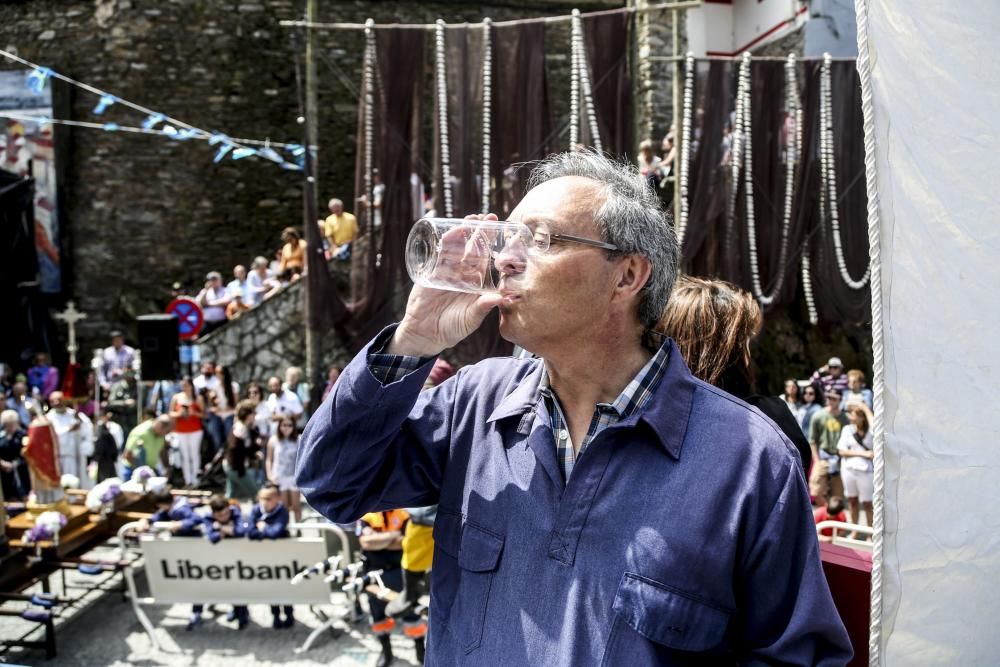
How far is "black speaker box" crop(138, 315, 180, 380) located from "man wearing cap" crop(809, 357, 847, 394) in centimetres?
660

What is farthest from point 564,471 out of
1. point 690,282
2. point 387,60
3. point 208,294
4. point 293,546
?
point 208,294

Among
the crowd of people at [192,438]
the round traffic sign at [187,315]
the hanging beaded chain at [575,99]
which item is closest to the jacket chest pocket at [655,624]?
the crowd of people at [192,438]

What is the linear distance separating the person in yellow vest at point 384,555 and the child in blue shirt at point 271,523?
0.64 meters

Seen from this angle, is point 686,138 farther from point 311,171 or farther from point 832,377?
point 311,171

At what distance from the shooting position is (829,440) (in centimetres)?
751

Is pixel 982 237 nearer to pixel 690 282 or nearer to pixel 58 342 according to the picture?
pixel 690 282

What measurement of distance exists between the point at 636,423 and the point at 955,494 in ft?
1.84

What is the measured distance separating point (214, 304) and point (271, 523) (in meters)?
7.51

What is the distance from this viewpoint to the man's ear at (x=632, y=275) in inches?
59.2

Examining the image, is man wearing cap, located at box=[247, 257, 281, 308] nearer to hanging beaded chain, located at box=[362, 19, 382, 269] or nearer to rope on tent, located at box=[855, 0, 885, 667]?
hanging beaded chain, located at box=[362, 19, 382, 269]

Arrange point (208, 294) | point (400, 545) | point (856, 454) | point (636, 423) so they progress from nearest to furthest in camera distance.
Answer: point (636, 423) → point (400, 545) → point (856, 454) → point (208, 294)

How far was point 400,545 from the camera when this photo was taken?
5172mm

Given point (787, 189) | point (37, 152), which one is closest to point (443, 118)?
point (787, 189)

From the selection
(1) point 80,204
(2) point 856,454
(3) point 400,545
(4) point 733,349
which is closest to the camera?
(4) point 733,349
